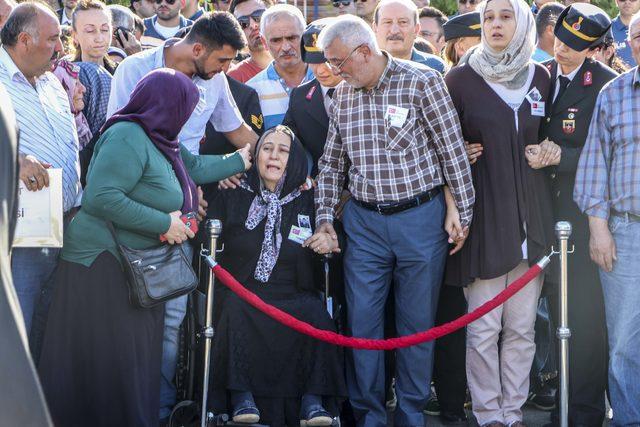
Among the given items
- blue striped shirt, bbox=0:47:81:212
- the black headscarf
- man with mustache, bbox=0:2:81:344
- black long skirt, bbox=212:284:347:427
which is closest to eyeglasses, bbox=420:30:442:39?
black long skirt, bbox=212:284:347:427

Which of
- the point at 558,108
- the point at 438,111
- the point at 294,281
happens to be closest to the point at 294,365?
the point at 294,281

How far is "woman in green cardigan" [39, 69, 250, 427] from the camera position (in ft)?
16.4

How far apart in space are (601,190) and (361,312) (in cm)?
141

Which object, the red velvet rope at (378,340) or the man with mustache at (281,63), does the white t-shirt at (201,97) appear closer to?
the man with mustache at (281,63)

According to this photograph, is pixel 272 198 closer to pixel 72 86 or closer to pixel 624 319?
pixel 72 86

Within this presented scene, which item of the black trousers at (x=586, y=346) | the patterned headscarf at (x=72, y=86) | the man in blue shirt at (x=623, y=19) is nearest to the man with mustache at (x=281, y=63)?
the patterned headscarf at (x=72, y=86)

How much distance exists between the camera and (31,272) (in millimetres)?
5195

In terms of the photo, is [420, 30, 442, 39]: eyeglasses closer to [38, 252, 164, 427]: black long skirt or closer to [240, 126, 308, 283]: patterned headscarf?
[240, 126, 308, 283]: patterned headscarf

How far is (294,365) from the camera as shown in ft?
19.0

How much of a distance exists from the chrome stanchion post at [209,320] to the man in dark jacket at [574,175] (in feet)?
5.94

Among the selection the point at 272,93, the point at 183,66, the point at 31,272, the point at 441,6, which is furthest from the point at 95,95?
the point at 441,6

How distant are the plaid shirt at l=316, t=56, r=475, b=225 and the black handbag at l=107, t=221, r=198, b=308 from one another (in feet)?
3.59

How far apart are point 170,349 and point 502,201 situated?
1.93 meters

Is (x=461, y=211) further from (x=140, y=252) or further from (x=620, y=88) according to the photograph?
(x=140, y=252)
